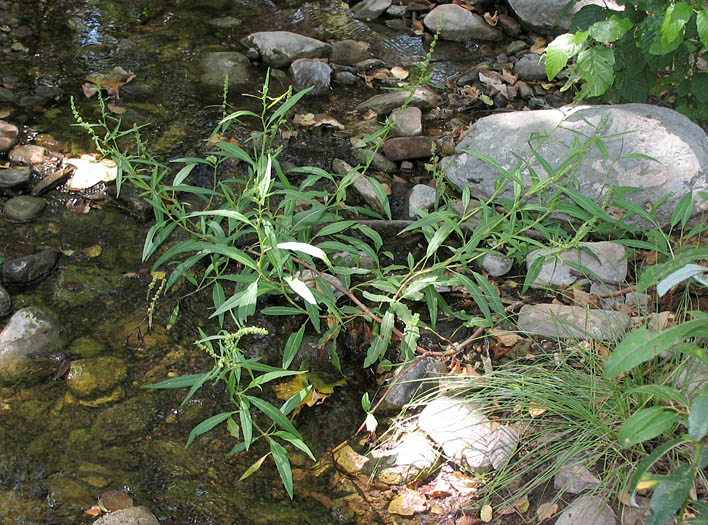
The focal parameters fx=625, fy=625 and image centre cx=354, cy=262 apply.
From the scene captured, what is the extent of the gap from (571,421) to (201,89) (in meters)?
3.46

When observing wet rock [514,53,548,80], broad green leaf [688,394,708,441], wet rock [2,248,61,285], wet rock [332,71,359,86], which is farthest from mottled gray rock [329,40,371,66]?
broad green leaf [688,394,708,441]

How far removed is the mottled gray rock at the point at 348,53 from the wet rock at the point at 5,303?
3124mm

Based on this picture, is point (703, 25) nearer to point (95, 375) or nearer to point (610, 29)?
point (610, 29)

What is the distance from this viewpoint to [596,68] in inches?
133

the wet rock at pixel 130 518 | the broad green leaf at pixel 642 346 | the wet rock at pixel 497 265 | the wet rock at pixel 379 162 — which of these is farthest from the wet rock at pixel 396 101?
the wet rock at pixel 130 518

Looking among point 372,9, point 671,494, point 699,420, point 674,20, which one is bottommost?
point 372,9

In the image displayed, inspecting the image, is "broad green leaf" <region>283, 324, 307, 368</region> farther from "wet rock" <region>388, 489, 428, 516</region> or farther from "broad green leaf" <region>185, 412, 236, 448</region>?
"wet rock" <region>388, 489, 428, 516</region>

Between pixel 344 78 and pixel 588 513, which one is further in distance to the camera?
pixel 344 78

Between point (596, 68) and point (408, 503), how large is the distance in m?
2.47

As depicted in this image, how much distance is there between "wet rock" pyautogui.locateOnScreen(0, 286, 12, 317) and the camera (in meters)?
2.90

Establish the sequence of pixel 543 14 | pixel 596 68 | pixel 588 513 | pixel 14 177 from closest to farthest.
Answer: pixel 588 513 → pixel 596 68 → pixel 14 177 → pixel 543 14

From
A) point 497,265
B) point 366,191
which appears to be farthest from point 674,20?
point 366,191

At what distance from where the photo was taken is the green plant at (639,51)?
10.2 feet

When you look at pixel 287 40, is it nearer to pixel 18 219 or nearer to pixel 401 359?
pixel 18 219
